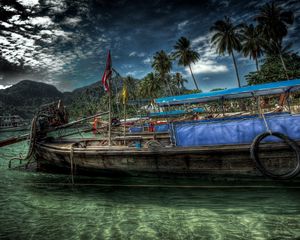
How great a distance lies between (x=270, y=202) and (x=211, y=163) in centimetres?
190

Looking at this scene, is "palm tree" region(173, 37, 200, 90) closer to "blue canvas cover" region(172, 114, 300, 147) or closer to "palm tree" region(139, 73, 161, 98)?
"palm tree" region(139, 73, 161, 98)

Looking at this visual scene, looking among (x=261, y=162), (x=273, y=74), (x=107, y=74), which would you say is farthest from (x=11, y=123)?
(x=261, y=162)

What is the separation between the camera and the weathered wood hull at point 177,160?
18.3 feet

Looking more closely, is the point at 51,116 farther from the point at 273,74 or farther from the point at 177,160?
the point at 273,74

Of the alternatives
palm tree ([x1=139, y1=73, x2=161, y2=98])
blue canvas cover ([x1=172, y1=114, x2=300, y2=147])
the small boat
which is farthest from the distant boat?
blue canvas cover ([x1=172, y1=114, x2=300, y2=147])

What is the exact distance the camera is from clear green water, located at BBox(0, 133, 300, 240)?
164 inches

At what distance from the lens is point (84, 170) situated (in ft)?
27.6

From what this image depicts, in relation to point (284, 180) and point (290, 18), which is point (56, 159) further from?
point (290, 18)

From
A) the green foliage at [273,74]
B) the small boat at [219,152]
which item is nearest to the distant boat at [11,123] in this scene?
the small boat at [219,152]

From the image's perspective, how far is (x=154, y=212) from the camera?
5.09 m

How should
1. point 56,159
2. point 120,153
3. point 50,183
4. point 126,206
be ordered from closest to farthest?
1. point 126,206
2. point 120,153
3. point 50,183
4. point 56,159

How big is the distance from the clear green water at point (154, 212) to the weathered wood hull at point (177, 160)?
0.49 m

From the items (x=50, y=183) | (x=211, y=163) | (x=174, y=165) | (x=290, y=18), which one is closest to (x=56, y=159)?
(x=50, y=183)

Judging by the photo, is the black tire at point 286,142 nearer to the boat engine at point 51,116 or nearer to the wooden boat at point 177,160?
the wooden boat at point 177,160
